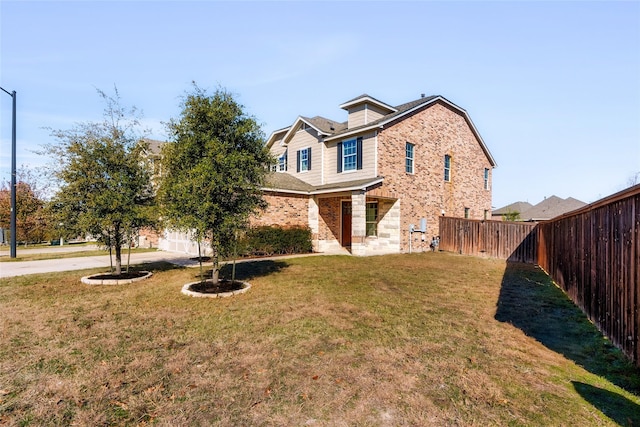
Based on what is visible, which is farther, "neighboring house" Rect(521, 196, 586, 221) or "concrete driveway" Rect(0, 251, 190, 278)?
"neighboring house" Rect(521, 196, 586, 221)

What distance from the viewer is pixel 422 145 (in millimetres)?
18234

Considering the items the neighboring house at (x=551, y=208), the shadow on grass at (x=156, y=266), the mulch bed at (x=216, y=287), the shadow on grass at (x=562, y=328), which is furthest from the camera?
the neighboring house at (x=551, y=208)

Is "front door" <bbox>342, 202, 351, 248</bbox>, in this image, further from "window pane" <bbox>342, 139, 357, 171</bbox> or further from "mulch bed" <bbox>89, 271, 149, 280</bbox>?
"mulch bed" <bbox>89, 271, 149, 280</bbox>

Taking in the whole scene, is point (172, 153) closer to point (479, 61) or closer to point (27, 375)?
point (27, 375)

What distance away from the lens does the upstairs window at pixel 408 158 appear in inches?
683

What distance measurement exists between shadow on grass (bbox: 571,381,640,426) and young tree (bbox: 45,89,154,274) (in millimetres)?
9677

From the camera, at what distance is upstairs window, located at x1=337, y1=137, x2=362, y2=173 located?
16.6 metres

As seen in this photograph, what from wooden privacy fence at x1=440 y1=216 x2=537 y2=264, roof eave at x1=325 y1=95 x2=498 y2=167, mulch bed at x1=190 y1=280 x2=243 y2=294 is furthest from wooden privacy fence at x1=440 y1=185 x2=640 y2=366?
roof eave at x1=325 y1=95 x2=498 y2=167

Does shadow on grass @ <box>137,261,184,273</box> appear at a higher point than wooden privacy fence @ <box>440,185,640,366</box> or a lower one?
lower

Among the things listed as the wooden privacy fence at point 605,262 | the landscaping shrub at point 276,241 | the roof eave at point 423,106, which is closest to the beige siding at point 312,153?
the roof eave at point 423,106

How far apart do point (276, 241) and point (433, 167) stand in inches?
431

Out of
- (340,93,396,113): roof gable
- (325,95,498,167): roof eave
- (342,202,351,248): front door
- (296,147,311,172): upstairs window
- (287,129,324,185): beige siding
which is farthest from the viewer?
(296,147,311,172): upstairs window

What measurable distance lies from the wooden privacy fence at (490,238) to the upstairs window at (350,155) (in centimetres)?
696

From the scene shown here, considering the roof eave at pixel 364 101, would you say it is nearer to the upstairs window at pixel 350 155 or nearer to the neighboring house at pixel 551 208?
the upstairs window at pixel 350 155
